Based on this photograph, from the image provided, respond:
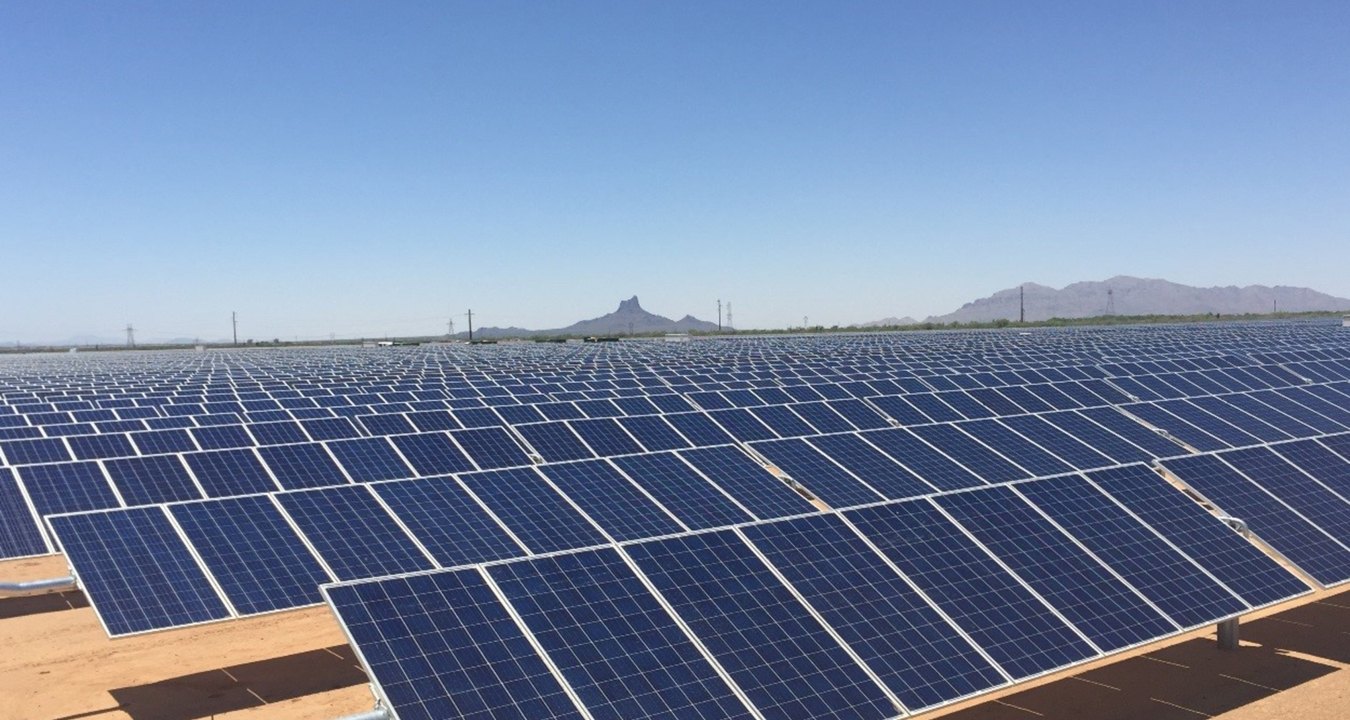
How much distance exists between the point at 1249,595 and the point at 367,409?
22845 millimetres

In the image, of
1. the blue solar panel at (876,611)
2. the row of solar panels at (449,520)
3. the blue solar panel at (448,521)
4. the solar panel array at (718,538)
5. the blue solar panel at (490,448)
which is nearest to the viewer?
the solar panel array at (718,538)

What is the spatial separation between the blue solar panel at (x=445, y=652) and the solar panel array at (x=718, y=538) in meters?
0.02

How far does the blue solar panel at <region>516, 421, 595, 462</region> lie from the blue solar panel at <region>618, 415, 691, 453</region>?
1263 millimetres

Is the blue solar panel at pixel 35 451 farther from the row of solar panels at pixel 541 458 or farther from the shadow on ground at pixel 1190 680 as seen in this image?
the shadow on ground at pixel 1190 680

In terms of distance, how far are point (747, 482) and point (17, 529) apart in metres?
10.2

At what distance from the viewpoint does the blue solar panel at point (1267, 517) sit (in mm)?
12297

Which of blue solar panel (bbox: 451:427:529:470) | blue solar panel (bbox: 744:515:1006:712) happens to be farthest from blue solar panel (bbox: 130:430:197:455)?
blue solar panel (bbox: 744:515:1006:712)

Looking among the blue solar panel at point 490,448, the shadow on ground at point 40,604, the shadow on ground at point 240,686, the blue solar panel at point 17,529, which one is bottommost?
the shadow on ground at point 240,686

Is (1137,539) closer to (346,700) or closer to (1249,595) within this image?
(1249,595)

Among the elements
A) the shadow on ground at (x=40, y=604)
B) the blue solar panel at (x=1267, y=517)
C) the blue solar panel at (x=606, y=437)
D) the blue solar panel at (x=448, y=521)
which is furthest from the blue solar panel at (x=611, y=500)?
the shadow on ground at (x=40, y=604)

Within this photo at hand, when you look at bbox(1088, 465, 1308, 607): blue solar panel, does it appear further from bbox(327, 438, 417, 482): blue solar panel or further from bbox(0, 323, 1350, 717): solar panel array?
bbox(327, 438, 417, 482): blue solar panel

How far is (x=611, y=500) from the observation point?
1365cm

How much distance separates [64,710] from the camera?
12.2m

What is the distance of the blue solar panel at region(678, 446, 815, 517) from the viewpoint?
14039 millimetres
